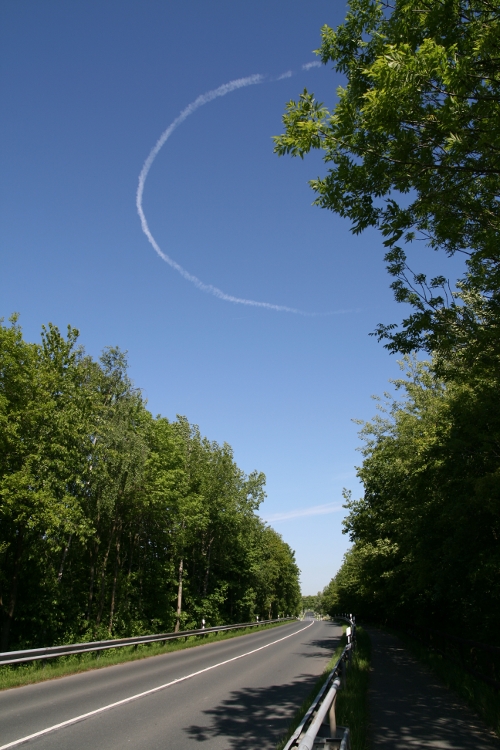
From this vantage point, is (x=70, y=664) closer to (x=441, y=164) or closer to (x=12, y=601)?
(x=12, y=601)

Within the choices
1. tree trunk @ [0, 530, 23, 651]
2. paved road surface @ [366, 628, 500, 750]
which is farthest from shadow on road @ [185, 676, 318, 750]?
tree trunk @ [0, 530, 23, 651]

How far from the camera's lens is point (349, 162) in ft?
23.1

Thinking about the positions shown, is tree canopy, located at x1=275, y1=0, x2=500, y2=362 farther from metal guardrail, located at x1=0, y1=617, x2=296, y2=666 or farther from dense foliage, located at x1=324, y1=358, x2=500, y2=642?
metal guardrail, located at x1=0, y1=617, x2=296, y2=666

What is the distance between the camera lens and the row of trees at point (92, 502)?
18156 mm

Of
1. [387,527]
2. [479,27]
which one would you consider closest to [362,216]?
[479,27]

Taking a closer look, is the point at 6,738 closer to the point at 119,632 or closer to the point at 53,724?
the point at 53,724

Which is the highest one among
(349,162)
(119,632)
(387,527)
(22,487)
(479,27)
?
(479,27)

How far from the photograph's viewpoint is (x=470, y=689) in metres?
9.19

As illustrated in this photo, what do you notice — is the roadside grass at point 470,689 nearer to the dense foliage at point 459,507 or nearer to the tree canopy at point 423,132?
the dense foliage at point 459,507

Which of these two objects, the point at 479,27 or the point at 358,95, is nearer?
the point at 479,27

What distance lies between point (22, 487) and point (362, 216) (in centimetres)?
1536

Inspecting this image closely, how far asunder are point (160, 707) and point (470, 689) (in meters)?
5.83

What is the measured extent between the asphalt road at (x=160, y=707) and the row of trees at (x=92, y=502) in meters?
7.01

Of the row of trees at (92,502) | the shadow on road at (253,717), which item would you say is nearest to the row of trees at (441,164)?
the shadow on road at (253,717)
